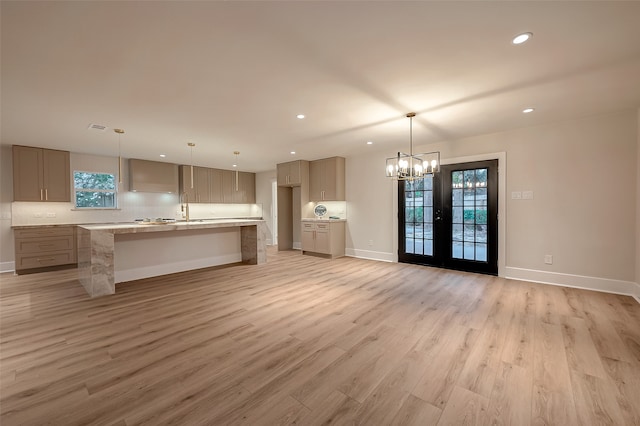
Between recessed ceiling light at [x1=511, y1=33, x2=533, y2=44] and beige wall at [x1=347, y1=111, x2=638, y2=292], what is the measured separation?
106 inches

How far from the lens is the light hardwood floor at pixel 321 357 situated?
161cm

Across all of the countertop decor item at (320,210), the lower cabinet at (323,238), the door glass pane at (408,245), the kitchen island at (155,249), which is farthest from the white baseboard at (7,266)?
the door glass pane at (408,245)

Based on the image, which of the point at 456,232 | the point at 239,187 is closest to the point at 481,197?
the point at 456,232

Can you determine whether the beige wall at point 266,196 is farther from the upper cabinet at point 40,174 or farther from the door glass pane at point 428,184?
the door glass pane at point 428,184

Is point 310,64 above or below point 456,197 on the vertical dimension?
above

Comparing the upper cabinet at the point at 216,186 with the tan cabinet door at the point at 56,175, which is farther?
the upper cabinet at the point at 216,186

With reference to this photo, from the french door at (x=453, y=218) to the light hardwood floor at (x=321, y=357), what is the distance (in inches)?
44.0

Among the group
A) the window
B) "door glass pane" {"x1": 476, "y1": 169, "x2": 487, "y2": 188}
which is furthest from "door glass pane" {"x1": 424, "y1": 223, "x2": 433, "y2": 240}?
the window

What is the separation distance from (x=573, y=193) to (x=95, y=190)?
376 inches

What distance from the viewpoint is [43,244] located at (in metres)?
5.29

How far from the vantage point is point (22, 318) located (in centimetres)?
298

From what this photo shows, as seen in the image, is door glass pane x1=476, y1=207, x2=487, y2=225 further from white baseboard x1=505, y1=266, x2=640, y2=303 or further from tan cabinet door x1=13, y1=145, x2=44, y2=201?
tan cabinet door x1=13, y1=145, x2=44, y2=201

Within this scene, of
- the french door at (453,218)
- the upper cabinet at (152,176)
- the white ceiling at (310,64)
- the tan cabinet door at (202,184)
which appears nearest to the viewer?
the white ceiling at (310,64)

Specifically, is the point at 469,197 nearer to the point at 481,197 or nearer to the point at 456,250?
the point at 481,197
